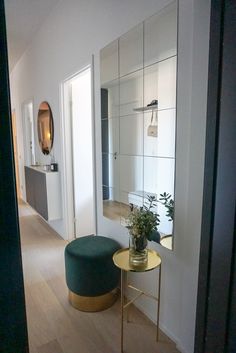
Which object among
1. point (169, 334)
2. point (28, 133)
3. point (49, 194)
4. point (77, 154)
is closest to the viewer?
point (169, 334)

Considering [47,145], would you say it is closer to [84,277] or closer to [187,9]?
[84,277]

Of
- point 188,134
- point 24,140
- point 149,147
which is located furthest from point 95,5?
point 24,140

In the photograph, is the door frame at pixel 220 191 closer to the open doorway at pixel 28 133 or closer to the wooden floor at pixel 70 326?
the wooden floor at pixel 70 326

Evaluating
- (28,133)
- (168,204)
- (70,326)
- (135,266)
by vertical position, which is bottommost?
(70,326)

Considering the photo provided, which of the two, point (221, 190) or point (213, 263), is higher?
point (221, 190)

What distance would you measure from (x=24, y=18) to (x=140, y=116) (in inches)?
105

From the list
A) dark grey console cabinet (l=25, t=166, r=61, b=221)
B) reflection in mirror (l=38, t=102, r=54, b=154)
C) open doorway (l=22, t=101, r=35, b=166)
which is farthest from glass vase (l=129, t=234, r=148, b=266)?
open doorway (l=22, t=101, r=35, b=166)

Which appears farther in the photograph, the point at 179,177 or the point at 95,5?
the point at 95,5

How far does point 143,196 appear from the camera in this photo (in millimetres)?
1859

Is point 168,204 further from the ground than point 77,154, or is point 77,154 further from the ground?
point 77,154

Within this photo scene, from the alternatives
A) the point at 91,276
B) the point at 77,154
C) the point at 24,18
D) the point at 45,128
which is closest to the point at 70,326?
the point at 91,276

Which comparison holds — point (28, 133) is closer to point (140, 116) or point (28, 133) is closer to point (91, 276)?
point (140, 116)

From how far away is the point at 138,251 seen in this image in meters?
1.56

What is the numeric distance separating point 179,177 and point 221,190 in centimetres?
57
